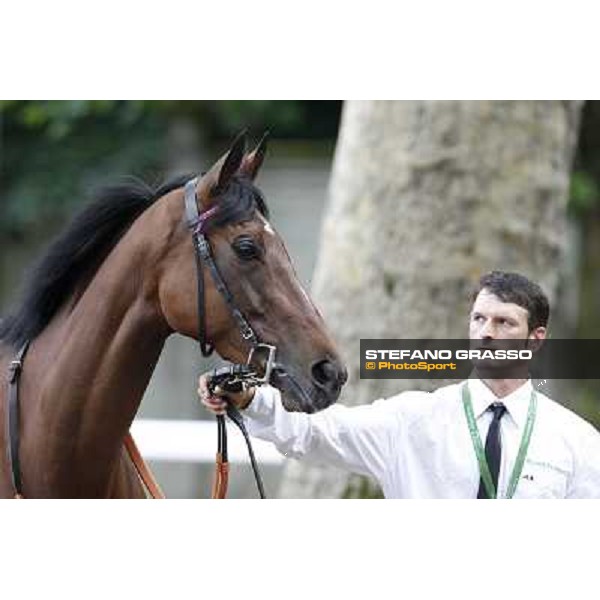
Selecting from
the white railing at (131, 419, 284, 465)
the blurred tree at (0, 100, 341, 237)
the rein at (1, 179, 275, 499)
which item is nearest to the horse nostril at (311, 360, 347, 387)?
the rein at (1, 179, 275, 499)

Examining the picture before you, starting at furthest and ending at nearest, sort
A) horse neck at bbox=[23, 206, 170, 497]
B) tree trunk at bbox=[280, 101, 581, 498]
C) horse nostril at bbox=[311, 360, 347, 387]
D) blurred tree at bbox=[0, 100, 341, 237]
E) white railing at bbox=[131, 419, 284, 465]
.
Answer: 1. blurred tree at bbox=[0, 100, 341, 237]
2. white railing at bbox=[131, 419, 284, 465]
3. tree trunk at bbox=[280, 101, 581, 498]
4. horse neck at bbox=[23, 206, 170, 497]
5. horse nostril at bbox=[311, 360, 347, 387]

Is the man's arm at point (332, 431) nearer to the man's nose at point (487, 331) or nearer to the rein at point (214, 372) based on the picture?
the rein at point (214, 372)

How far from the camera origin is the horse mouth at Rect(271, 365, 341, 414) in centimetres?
290

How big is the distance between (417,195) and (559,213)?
0.63 metres

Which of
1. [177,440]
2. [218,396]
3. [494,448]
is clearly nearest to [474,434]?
[494,448]

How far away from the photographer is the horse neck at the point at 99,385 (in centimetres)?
304

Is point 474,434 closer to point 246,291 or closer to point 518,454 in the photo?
point 518,454

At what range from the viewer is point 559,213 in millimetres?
5102

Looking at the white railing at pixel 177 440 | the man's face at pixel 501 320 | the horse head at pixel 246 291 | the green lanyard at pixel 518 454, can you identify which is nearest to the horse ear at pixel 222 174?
the horse head at pixel 246 291

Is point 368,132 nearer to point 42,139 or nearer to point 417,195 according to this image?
point 417,195

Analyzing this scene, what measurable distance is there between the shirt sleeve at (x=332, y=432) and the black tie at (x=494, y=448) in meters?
0.25

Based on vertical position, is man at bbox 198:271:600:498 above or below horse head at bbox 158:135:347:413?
below

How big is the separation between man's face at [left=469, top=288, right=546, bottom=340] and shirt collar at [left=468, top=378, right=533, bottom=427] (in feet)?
0.41

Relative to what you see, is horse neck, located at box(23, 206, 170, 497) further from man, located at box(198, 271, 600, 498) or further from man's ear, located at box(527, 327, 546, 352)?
man's ear, located at box(527, 327, 546, 352)
